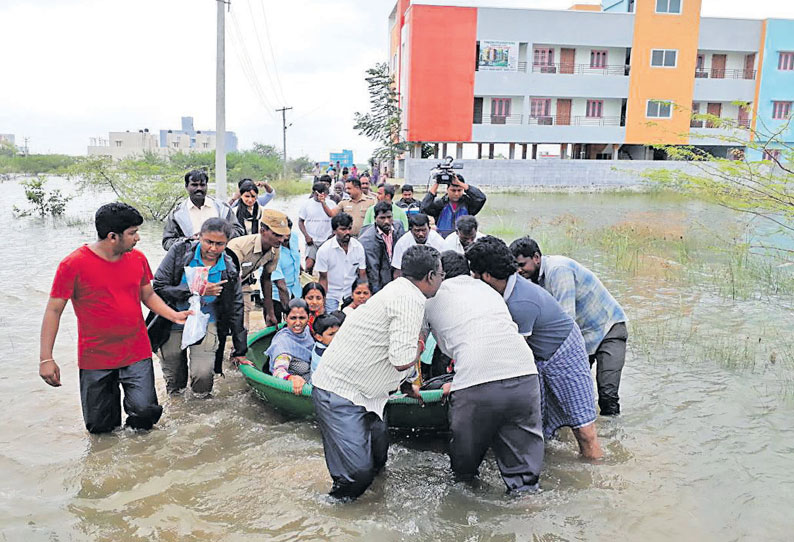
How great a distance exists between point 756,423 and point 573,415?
230 cm

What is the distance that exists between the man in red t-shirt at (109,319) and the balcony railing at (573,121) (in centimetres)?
2895

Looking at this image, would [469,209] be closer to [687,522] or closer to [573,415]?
[573,415]

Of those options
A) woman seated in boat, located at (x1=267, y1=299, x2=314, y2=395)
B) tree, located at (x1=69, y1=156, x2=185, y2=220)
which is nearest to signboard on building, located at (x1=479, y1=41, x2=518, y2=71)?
tree, located at (x1=69, y1=156, x2=185, y2=220)

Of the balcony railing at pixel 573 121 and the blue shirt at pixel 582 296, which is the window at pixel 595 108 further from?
the blue shirt at pixel 582 296

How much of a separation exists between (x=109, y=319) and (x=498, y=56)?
28.9 meters

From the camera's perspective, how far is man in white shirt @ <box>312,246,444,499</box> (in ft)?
11.1

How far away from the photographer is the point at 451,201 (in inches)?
281

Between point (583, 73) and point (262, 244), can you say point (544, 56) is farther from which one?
point (262, 244)

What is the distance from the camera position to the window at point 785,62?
32219 millimetres

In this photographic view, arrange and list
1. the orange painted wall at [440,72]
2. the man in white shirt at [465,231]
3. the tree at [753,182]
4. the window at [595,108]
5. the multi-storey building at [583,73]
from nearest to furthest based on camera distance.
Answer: the man in white shirt at [465,231]
the tree at [753,182]
the orange painted wall at [440,72]
the multi-storey building at [583,73]
the window at [595,108]

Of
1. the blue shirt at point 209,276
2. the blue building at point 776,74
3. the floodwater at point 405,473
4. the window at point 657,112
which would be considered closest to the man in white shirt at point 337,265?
the floodwater at point 405,473

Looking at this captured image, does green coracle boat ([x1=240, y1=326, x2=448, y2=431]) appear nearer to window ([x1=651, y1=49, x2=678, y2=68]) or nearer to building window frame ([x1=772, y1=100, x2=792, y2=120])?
window ([x1=651, y1=49, x2=678, y2=68])

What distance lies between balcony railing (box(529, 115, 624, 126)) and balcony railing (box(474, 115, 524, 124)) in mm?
578

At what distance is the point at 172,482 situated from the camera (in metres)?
4.23
